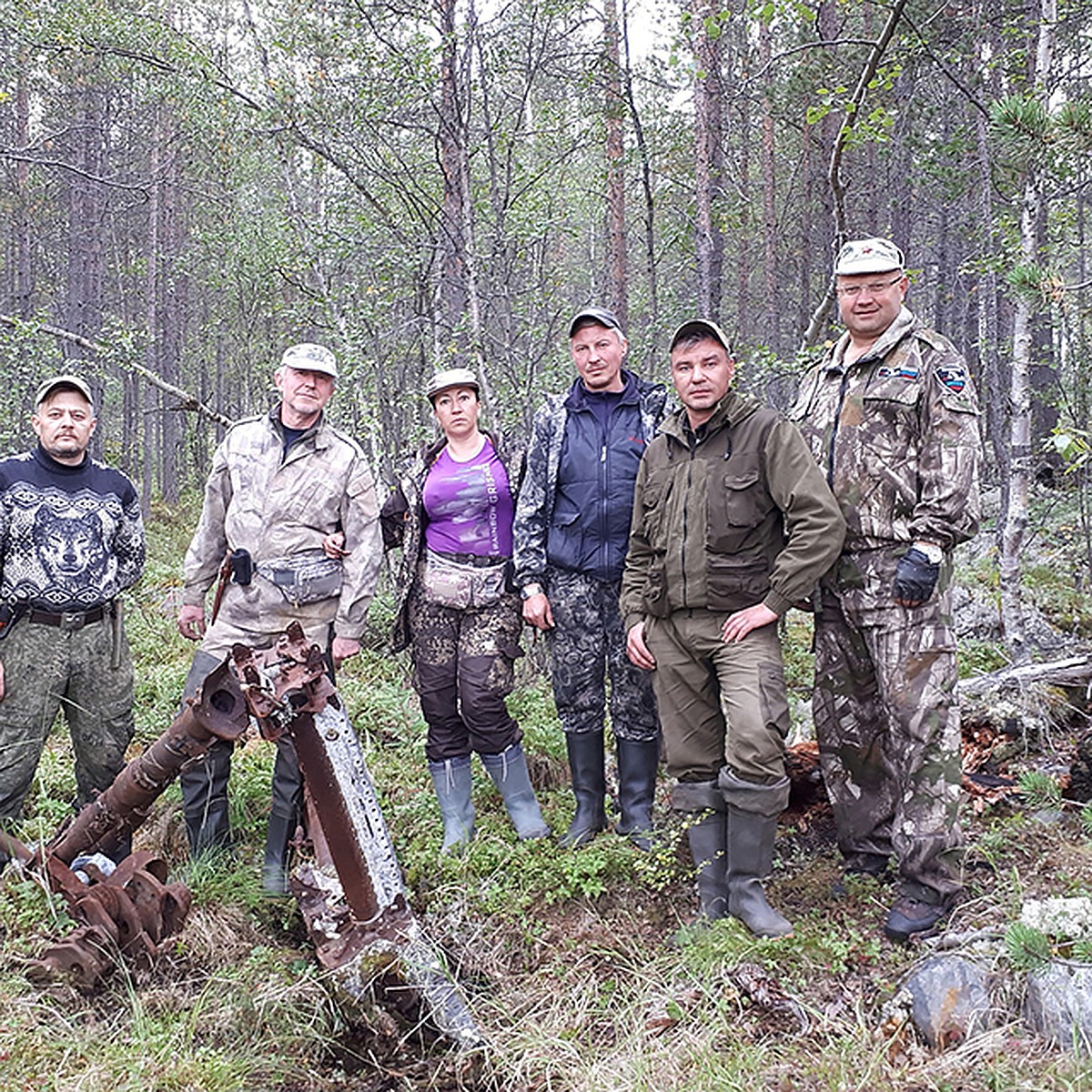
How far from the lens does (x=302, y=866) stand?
333cm

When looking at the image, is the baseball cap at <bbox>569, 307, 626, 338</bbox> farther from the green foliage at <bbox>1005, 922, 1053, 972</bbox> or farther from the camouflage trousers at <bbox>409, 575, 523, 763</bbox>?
the green foliage at <bbox>1005, 922, 1053, 972</bbox>

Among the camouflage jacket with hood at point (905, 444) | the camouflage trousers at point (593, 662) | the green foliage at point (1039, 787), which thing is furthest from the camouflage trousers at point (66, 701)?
the green foliage at point (1039, 787)

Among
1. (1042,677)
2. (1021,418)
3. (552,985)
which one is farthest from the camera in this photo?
(1021,418)

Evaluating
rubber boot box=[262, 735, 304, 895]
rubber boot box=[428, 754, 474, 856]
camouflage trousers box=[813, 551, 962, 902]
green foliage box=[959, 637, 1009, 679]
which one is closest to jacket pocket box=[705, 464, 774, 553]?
camouflage trousers box=[813, 551, 962, 902]

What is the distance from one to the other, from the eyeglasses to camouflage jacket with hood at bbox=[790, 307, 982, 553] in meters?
0.15

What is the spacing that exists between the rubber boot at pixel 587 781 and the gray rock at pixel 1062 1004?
2.08m

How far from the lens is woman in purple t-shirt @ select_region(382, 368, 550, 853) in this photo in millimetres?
4320

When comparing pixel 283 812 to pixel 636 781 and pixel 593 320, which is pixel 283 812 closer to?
pixel 636 781

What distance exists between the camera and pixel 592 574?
4180 millimetres

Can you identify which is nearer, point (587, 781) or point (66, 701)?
point (66, 701)

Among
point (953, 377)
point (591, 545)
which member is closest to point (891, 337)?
point (953, 377)

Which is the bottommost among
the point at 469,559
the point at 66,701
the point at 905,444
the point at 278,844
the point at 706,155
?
the point at 278,844

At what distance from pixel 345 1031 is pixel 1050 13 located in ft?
21.5

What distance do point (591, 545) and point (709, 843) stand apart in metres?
1.45
